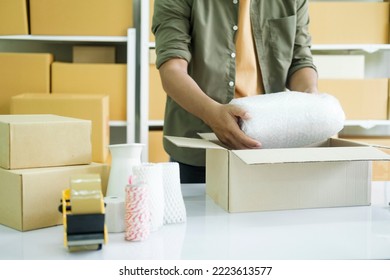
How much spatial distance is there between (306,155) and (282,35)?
60 centimetres

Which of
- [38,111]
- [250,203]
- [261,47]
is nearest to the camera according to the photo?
[250,203]

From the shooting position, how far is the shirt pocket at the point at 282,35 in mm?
1499

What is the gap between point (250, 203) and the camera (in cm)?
105

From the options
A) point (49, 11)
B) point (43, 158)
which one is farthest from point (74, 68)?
point (43, 158)

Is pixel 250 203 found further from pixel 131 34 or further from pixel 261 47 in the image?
pixel 131 34

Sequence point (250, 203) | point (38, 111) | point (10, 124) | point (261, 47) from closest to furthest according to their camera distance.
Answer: point (10, 124) → point (250, 203) → point (261, 47) → point (38, 111)

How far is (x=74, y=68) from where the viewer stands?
248 cm

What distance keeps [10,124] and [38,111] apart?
136 centimetres

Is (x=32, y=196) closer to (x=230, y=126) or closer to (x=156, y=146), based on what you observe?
(x=230, y=126)

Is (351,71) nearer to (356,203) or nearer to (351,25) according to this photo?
(351,25)

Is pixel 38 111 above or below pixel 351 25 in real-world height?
below

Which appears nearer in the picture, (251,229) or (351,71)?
(251,229)

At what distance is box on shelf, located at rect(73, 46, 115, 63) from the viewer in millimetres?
2586
